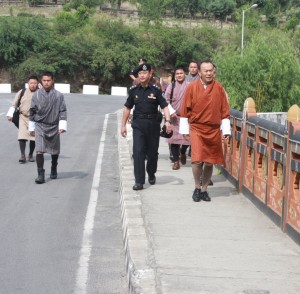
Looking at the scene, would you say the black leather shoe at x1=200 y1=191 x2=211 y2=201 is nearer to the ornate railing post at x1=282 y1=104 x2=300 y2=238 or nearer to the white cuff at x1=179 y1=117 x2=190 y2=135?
the white cuff at x1=179 y1=117 x2=190 y2=135

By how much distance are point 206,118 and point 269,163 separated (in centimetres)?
129

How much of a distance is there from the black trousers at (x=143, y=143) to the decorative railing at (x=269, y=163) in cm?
125

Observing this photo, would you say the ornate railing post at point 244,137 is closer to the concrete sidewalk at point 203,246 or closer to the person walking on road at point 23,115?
the concrete sidewalk at point 203,246

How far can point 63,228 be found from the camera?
974 centimetres

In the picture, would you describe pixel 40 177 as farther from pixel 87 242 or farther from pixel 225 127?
pixel 87 242

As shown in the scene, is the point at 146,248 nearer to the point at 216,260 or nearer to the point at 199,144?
the point at 216,260

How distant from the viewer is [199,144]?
1054 cm

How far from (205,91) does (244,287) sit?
14.7ft

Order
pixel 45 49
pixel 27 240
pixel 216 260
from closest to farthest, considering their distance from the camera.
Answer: pixel 216 260
pixel 27 240
pixel 45 49

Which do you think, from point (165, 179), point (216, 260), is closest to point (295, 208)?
point (216, 260)

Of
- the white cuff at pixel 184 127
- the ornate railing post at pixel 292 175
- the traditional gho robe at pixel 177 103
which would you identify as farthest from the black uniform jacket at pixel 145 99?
the ornate railing post at pixel 292 175

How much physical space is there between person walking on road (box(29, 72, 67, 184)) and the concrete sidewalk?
1957 mm

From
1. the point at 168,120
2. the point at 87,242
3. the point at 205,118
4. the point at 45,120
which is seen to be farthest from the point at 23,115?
the point at 87,242

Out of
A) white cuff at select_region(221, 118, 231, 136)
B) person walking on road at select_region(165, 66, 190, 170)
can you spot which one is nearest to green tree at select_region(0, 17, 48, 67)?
person walking on road at select_region(165, 66, 190, 170)
